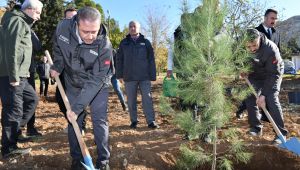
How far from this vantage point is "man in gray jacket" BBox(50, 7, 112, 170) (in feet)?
10.5

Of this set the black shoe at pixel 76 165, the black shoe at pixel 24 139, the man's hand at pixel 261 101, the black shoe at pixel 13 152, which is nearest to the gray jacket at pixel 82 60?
the black shoe at pixel 76 165

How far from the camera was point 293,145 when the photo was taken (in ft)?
13.8

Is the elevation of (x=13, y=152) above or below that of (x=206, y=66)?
below

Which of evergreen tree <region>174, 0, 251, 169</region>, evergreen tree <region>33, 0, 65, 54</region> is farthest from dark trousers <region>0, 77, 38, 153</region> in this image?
evergreen tree <region>33, 0, 65, 54</region>

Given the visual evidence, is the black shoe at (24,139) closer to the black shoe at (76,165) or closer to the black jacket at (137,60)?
the black shoe at (76,165)

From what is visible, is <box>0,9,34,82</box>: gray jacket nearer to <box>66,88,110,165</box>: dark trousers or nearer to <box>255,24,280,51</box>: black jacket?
<box>66,88,110,165</box>: dark trousers

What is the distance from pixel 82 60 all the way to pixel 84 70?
12 centimetres

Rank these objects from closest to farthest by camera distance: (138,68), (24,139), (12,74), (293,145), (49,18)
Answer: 1. (12,74)
2. (293,145)
3. (24,139)
4. (138,68)
5. (49,18)

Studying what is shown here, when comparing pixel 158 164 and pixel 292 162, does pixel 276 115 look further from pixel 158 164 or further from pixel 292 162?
pixel 158 164

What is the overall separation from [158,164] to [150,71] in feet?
5.97

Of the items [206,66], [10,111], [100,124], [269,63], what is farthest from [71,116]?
[269,63]

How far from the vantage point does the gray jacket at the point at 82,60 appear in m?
3.23

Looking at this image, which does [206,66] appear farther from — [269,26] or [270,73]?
[269,26]

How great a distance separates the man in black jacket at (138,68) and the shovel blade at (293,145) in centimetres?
202
